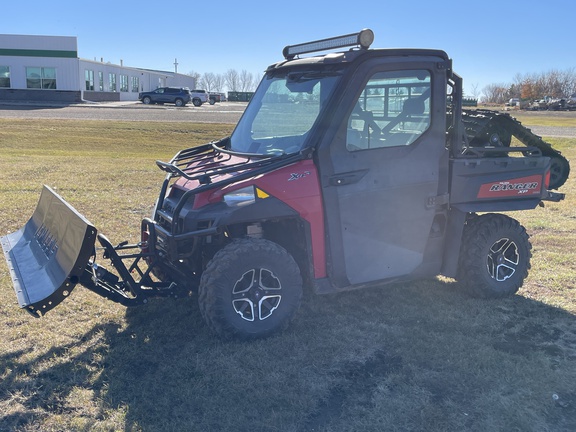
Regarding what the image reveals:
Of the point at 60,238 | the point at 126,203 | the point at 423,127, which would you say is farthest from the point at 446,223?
the point at 126,203

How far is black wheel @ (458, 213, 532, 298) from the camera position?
539 centimetres

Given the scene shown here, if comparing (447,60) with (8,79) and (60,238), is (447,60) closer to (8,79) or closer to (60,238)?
(60,238)

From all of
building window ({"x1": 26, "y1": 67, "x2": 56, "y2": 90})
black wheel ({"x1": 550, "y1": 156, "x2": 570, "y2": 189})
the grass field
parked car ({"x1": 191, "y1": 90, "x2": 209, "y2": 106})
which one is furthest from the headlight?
parked car ({"x1": 191, "y1": 90, "x2": 209, "y2": 106})

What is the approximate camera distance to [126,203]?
9.52 meters

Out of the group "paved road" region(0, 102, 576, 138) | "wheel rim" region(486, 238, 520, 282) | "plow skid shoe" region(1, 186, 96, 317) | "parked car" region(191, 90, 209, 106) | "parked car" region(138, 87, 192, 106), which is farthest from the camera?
"parked car" region(191, 90, 209, 106)

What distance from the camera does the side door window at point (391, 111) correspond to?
185 inches

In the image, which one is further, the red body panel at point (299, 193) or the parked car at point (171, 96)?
the parked car at point (171, 96)

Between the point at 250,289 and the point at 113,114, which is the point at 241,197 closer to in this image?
the point at 250,289

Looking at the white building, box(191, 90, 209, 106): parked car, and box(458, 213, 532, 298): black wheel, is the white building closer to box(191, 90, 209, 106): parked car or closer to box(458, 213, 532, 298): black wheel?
box(191, 90, 209, 106): parked car

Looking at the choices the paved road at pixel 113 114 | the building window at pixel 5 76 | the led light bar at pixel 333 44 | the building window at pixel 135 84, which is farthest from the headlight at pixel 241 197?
the building window at pixel 135 84

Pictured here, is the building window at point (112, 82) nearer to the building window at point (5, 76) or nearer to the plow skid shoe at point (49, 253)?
the building window at point (5, 76)

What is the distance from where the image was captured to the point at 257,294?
4410 millimetres

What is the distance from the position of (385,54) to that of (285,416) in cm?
306

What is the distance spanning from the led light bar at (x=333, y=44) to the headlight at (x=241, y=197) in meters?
1.55
